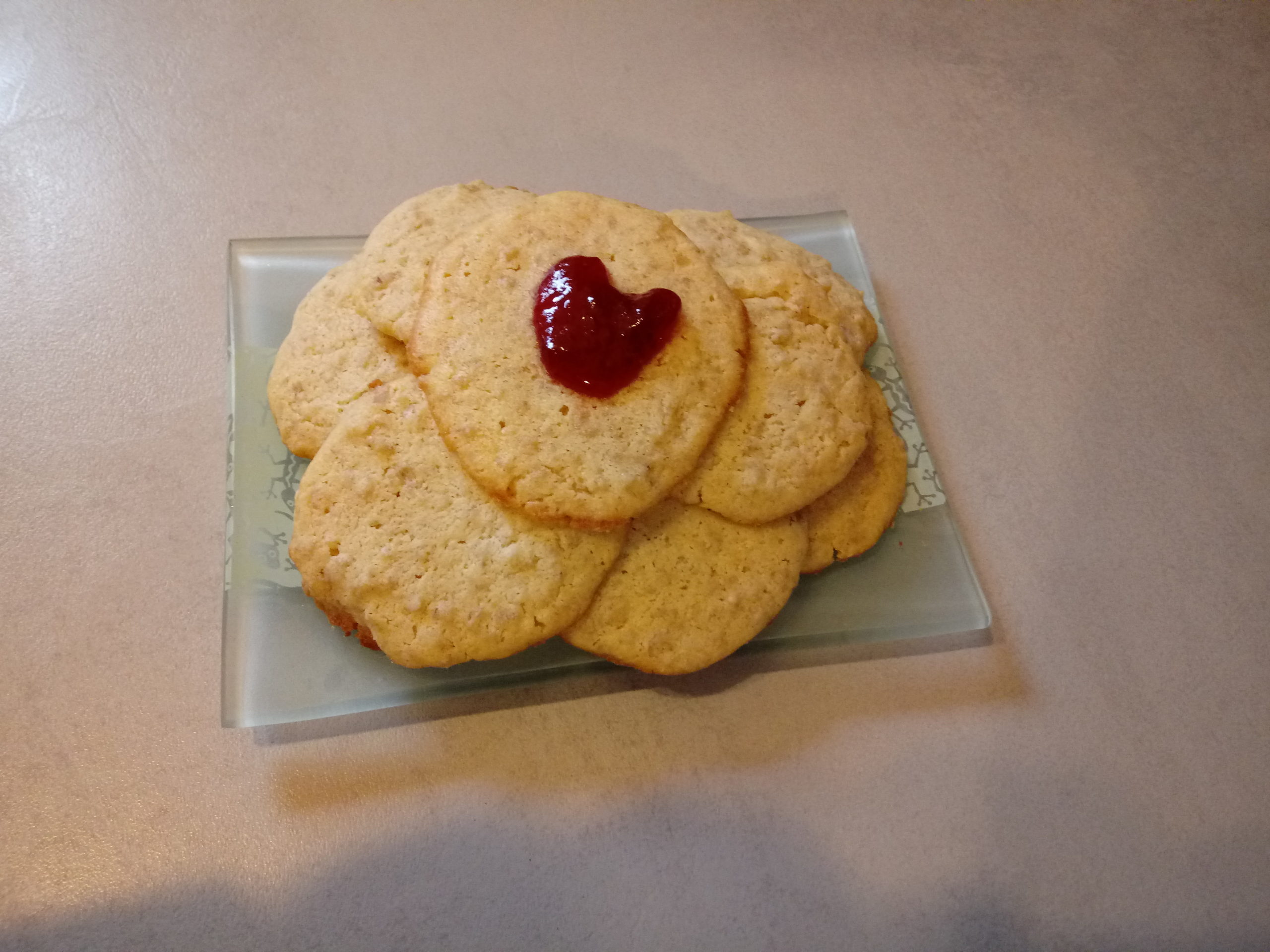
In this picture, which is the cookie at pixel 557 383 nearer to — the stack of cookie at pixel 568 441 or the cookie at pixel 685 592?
the stack of cookie at pixel 568 441

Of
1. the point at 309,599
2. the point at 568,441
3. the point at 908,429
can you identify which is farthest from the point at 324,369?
the point at 908,429

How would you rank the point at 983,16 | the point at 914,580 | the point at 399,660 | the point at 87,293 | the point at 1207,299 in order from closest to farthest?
the point at 399,660
the point at 914,580
the point at 87,293
the point at 1207,299
the point at 983,16

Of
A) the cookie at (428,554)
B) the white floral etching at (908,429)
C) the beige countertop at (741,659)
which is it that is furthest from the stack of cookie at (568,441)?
the beige countertop at (741,659)

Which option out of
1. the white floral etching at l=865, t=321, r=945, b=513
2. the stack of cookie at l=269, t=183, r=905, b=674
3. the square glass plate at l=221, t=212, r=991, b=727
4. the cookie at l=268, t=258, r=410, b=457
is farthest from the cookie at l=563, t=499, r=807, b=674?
the cookie at l=268, t=258, r=410, b=457

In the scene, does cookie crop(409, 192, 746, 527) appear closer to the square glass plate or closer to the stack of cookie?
the stack of cookie

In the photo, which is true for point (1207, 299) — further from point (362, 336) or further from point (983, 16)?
point (362, 336)

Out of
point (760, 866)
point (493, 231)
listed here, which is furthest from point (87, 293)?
point (760, 866)
